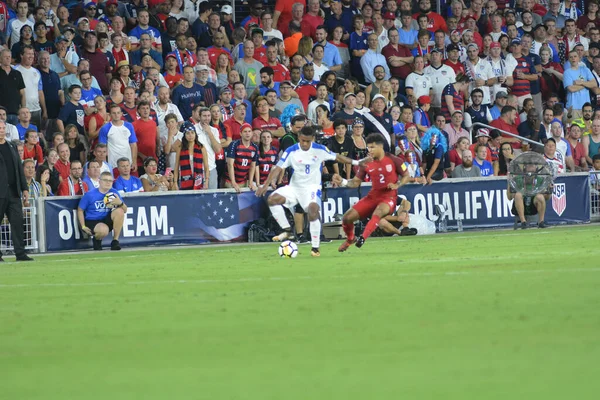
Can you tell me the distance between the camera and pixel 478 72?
86.8 ft

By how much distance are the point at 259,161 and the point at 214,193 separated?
115cm

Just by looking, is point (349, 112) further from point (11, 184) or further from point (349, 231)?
point (11, 184)

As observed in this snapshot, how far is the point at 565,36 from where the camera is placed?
28484 mm

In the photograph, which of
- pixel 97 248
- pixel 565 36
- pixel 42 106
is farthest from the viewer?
pixel 565 36

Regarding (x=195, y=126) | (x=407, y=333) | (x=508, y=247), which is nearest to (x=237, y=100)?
(x=195, y=126)

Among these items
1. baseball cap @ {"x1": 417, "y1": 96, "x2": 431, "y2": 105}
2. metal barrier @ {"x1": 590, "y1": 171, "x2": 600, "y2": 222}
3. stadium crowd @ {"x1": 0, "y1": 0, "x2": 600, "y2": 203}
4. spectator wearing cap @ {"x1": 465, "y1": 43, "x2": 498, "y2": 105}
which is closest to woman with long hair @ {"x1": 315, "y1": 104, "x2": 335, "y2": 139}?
stadium crowd @ {"x1": 0, "y1": 0, "x2": 600, "y2": 203}

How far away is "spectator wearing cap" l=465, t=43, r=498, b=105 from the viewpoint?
26391 millimetres

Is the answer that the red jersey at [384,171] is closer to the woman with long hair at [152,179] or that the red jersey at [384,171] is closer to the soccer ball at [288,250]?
the soccer ball at [288,250]

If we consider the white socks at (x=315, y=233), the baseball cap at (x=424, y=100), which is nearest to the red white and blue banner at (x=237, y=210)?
Answer: the baseball cap at (x=424, y=100)

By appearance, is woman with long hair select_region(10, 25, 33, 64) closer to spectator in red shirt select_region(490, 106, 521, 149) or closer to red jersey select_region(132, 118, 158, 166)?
red jersey select_region(132, 118, 158, 166)

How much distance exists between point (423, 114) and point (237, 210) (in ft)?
18.3

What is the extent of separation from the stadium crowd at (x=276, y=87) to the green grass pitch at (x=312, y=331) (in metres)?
6.89

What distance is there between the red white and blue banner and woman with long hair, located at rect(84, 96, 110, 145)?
4.83ft

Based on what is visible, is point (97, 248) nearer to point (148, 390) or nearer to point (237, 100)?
point (237, 100)
